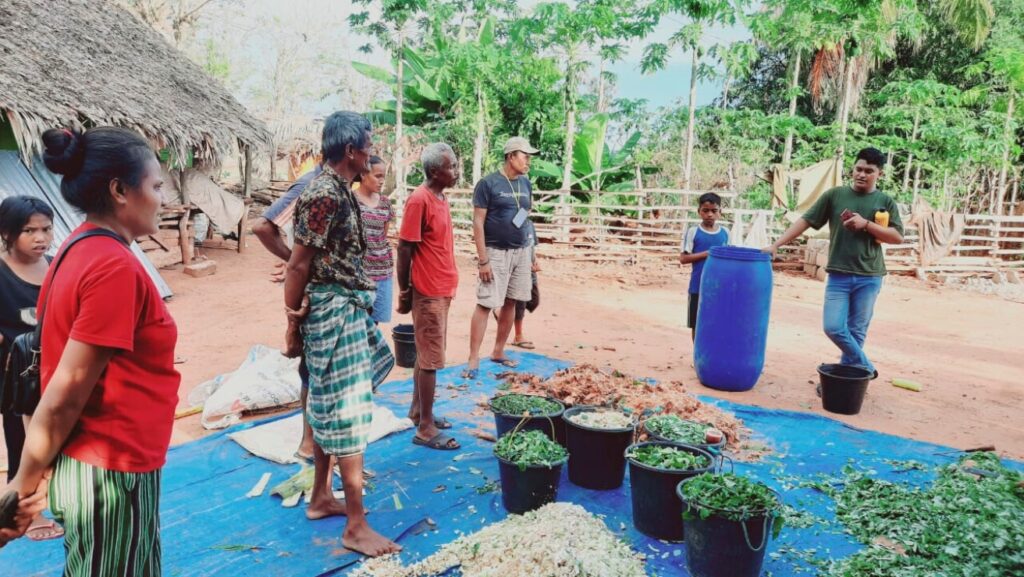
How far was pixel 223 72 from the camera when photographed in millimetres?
27609

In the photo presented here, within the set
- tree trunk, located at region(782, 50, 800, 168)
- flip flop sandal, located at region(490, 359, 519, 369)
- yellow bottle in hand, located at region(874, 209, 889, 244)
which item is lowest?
flip flop sandal, located at region(490, 359, 519, 369)

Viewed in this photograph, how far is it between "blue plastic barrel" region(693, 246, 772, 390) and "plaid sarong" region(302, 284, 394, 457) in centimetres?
324

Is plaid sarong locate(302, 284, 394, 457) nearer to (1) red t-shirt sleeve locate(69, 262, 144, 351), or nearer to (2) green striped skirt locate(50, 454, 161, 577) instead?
(2) green striped skirt locate(50, 454, 161, 577)

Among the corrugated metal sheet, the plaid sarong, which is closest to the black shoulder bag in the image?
the plaid sarong

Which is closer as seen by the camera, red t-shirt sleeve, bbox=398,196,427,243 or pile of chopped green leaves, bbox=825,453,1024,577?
pile of chopped green leaves, bbox=825,453,1024,577

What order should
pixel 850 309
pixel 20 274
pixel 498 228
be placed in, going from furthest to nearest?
pixel 498 228 < pixel 850 309 < pixel 20 274

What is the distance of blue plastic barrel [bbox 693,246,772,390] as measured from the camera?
16.1 ft

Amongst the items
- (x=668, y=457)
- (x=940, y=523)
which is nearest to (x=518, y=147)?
(x=668, y=457)

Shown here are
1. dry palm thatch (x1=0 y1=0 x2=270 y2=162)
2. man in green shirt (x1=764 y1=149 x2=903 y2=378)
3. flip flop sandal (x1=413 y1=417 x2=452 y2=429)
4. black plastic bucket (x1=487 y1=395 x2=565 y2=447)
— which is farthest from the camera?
dry palm thatch (x1=0 y1=0 x2=270 y2=162)

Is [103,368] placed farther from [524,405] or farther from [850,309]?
[850,309]

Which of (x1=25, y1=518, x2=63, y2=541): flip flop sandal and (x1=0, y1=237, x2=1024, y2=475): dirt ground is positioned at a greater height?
(x1=0, y1=237, x2=1024, y2=475): dirt ground

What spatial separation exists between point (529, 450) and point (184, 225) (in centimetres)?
890

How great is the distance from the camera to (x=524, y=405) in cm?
355

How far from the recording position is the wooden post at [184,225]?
33.0 ft
